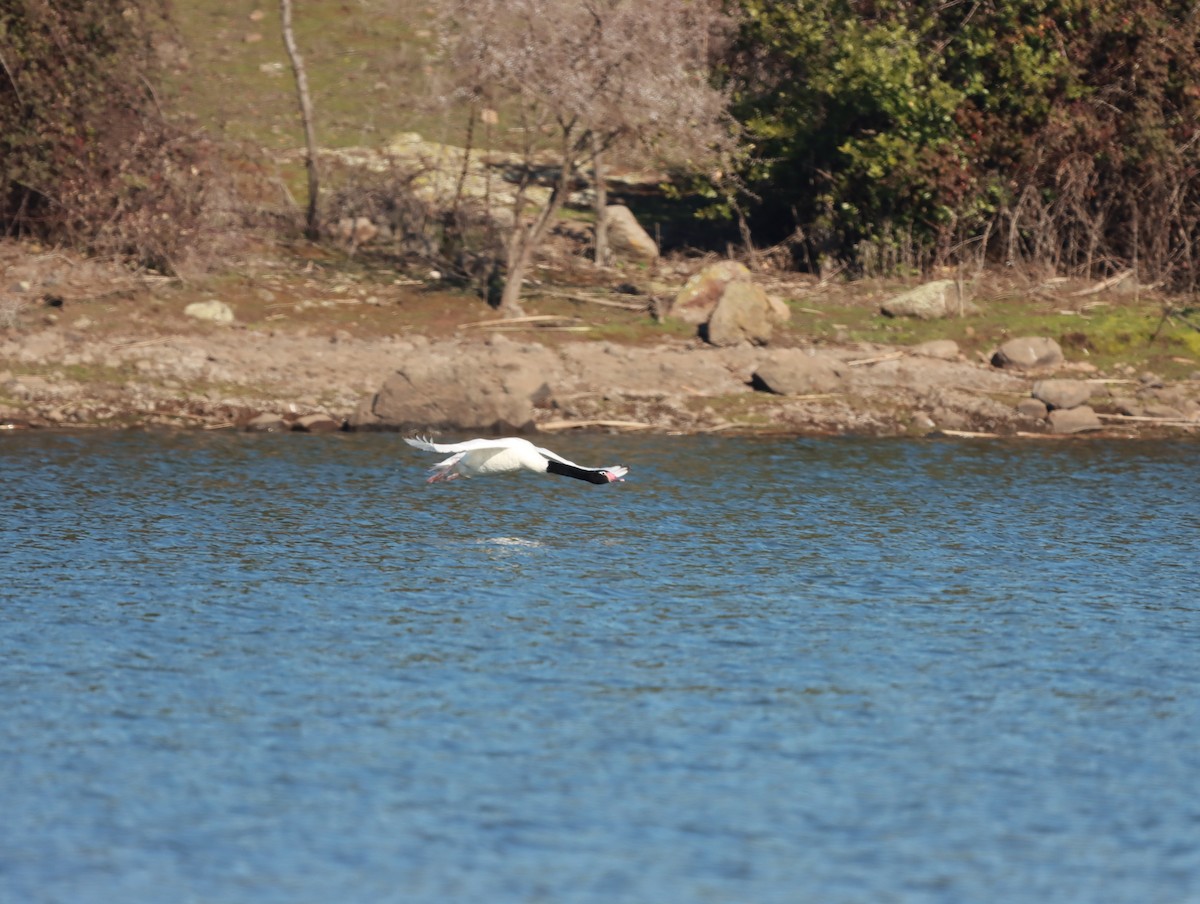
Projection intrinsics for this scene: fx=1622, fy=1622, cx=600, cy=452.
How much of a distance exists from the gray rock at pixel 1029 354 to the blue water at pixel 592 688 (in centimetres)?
607

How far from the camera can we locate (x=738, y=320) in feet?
92.5

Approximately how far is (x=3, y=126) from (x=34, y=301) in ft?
13.5

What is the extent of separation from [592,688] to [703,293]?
17.6 m

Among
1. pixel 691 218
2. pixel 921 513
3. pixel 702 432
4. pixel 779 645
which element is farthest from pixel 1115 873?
pixel 691 218

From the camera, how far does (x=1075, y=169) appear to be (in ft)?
103

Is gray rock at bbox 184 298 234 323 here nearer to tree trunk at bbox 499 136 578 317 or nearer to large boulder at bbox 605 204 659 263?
tree trunk at bbox 499 136 578 317

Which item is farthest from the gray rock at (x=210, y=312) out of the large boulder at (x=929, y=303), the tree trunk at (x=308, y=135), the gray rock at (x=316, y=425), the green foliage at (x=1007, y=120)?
the large boulder at (x=929, y=303)

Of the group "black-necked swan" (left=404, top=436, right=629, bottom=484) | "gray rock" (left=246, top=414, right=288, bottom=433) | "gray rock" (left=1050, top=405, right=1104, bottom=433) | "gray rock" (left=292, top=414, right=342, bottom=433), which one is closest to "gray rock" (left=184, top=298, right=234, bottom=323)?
"gray rock" (left=246, top=414, right=288, bottom=433)

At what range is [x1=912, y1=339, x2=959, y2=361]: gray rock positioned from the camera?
27.9m

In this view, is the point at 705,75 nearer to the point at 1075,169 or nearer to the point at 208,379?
the point at 1075,169

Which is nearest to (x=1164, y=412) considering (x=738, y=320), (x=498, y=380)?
(x=738, y=320)

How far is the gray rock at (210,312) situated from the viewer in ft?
91.0

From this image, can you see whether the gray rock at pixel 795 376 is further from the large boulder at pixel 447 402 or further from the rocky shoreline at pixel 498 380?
the large boulder at pixel 447 402

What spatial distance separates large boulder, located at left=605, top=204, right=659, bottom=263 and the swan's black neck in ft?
54.1
